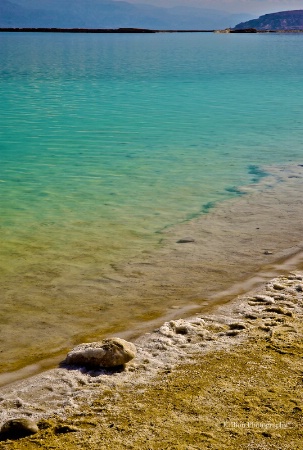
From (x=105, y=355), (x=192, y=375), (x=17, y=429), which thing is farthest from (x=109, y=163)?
(x=17, y=429)

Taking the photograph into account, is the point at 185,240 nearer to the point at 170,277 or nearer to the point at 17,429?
the point at 170,277

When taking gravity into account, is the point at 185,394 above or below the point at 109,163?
below

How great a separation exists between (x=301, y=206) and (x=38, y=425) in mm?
7755

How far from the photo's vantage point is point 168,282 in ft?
25.4

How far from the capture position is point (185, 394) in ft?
15.8

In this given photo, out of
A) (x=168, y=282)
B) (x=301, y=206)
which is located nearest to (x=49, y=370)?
(x=168, y=282)

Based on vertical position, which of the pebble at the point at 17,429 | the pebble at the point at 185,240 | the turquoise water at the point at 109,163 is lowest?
the pebble at the point at 17,429

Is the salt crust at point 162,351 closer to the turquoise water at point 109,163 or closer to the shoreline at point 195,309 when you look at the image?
the shoreline at point 195,309

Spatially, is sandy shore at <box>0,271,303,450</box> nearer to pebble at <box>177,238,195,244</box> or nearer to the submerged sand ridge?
the submerged sand ridge

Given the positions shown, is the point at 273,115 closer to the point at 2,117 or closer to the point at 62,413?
the point at 2,117

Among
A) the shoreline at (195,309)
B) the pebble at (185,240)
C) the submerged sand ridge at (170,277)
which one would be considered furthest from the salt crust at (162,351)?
the pebble at (185,240)

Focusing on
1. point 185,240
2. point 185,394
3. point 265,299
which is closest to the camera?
point 185,394

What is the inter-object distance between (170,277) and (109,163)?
26.2 feet

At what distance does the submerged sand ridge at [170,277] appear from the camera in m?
6.33
